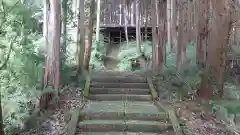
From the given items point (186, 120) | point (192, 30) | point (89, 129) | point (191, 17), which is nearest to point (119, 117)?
point (89, 129)

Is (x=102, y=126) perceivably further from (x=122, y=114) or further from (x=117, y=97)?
(x=117, y=97)

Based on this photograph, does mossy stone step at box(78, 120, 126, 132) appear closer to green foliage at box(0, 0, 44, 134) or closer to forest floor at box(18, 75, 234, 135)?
Result: forest floor at box(18, 75, 234, 135)

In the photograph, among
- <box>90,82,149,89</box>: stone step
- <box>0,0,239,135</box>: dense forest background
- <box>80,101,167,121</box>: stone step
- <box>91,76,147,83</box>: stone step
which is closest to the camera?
<box>0,0,239,135</box>: dense forest background

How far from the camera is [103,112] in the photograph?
28.5 ft

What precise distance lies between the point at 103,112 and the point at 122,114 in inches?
20.3

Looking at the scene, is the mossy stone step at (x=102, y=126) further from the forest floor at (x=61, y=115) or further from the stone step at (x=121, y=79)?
the stone step at (x=121, y=79)

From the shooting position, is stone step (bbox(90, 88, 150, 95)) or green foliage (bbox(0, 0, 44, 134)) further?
stone step (bbox(90, 88, 150, 95))

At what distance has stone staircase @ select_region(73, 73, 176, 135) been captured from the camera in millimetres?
8008

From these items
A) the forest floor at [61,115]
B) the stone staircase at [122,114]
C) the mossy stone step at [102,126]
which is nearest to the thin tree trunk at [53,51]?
the forest floor at [61,115]

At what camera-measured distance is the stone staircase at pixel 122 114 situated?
26.3ft

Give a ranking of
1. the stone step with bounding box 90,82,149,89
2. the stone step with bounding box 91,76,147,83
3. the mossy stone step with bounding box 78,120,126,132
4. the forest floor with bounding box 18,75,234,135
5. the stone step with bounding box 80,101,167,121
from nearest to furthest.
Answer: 1. the forest floor with bounding box 18,75,234,135
2. the mossy stone step with bounding box 78,120,126,132
3. the stone step with bounding box 80,101,167,121
4. the stone step with bounding box 90,82,149,89
5. the stone step with bounding box 91,76,147,83


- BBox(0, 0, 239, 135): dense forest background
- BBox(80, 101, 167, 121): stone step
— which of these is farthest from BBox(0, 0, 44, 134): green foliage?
BBox(80, 101, 167, 121): stone step

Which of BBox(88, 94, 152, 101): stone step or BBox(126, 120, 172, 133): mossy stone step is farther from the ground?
BBox(88, 94, 152, 101): stone step

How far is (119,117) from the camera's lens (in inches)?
340
